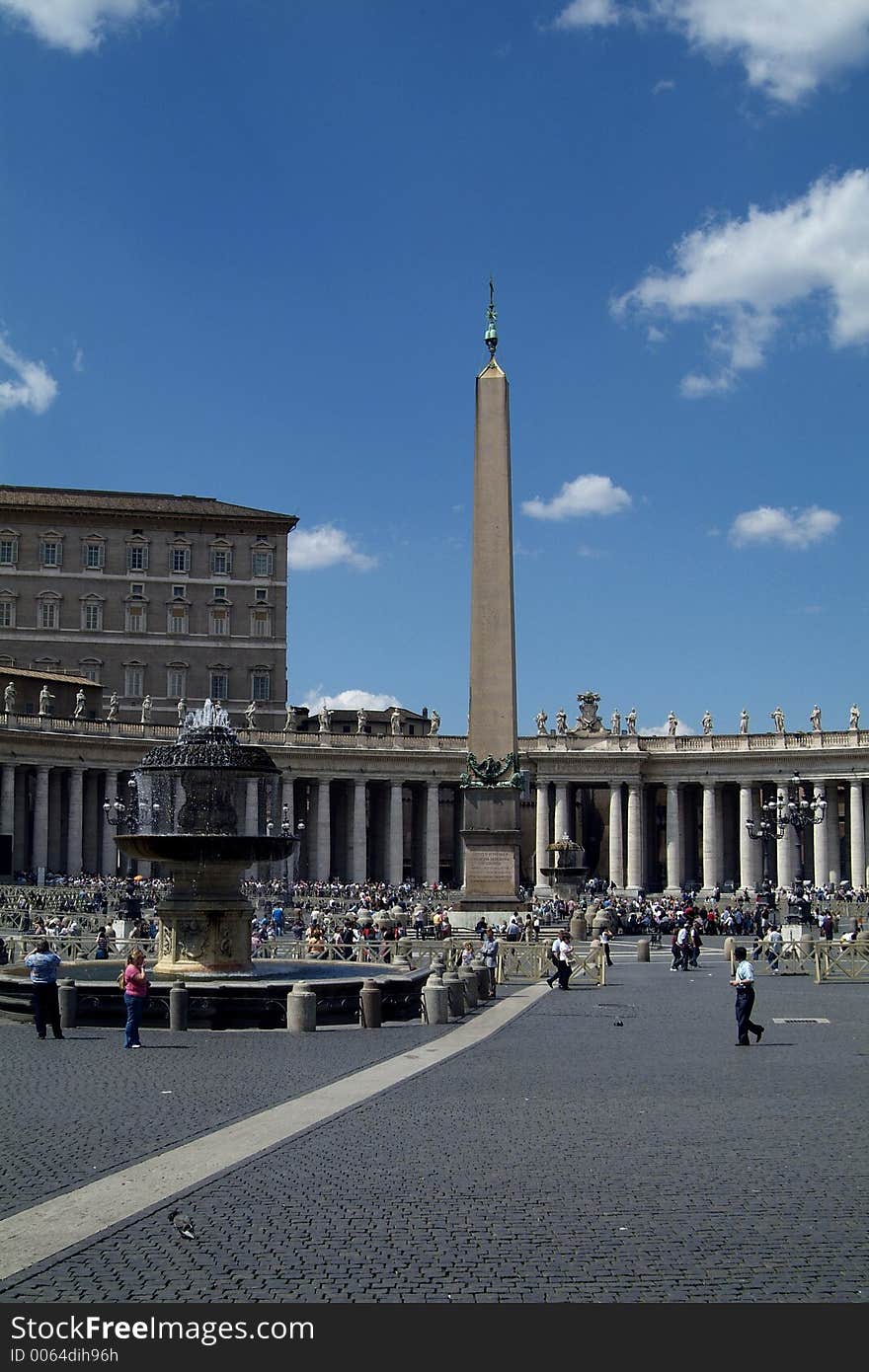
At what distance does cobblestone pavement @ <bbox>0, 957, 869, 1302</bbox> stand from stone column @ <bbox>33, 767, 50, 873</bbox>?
176 ft

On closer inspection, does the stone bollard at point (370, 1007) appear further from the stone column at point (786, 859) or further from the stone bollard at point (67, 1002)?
the stone column at point (786, 859)

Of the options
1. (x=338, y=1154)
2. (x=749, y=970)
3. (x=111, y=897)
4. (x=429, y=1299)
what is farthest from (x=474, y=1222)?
(x=111, y=897)

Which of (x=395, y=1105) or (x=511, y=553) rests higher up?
(x=511, y=553)

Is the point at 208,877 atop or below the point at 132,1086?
atop

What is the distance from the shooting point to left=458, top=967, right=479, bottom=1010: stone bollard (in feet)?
80.1

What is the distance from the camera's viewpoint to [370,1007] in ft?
70.9

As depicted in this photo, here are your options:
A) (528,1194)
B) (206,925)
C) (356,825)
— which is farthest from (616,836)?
(528,1194)

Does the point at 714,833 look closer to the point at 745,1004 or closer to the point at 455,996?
the point at 455,996

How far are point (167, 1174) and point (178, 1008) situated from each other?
10286 mm

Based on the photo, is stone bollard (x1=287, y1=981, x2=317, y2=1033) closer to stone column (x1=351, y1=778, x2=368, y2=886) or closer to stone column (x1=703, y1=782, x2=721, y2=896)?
stone column (x1=351, y1=778, x2=368, y2=886)

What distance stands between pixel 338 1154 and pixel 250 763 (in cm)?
1397

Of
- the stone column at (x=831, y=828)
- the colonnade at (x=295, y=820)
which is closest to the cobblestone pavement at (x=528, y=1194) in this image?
the colonnade at (x=295, y=820)
